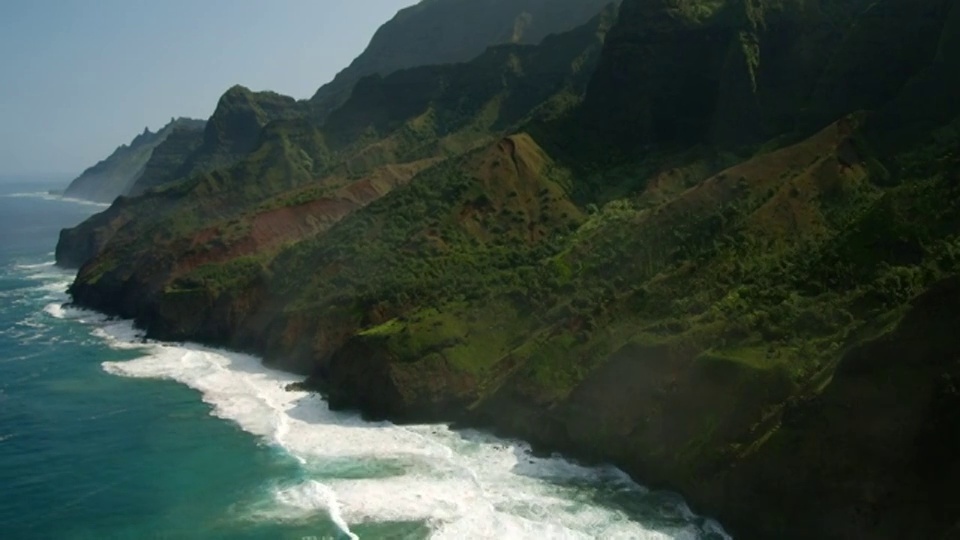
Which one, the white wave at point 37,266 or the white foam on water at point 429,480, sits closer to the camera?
the white foam on water at point 429,480

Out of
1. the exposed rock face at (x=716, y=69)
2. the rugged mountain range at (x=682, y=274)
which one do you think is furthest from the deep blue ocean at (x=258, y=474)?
the exposed rock face at (x=716, y=69)

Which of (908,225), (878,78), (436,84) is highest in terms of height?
(436,84)

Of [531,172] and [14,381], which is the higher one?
[531,172]

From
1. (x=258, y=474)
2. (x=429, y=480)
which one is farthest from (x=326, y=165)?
(x=429, y=480)

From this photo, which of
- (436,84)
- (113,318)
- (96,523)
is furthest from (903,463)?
(436,84)

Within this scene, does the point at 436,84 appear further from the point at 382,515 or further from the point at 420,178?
the point at 382,515

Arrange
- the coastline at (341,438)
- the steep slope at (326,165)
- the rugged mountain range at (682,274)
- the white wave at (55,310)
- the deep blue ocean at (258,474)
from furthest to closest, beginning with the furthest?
the steep slope at (326,165)
the white wave at (55,310)
the coastline at (341,438)
the deep blue ocean at (258,474)
the rugged mountain range at (682,274)

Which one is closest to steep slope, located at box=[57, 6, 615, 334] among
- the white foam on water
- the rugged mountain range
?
the rugged mountain range

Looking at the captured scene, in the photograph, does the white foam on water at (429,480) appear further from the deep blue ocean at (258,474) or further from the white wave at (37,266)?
the white wave at (37,266)
